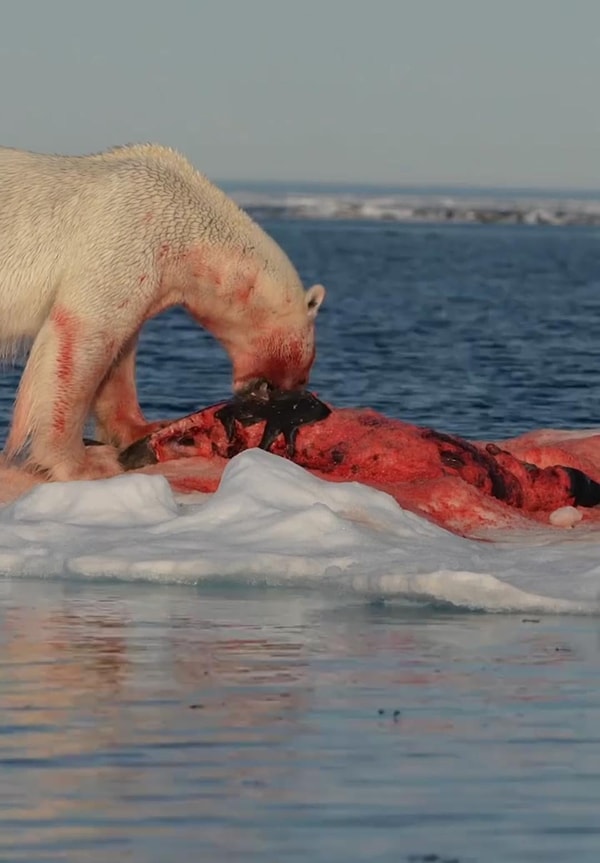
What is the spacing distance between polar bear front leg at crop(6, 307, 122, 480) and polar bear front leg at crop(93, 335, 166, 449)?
672mm

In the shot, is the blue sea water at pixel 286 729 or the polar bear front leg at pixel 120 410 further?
the polar bear front leg at pixel 120 410

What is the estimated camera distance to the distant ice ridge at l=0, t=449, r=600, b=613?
889 centimetres

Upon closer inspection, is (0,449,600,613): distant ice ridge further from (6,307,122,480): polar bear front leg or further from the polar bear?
the polar bear

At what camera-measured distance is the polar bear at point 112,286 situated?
11969 millimetres

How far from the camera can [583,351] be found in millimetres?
28078

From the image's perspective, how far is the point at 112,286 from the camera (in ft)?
39.3

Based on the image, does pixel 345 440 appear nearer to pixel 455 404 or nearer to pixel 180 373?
pixel 455 404

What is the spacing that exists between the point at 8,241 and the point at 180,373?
444 inches

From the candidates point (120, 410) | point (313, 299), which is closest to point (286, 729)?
point (120, 410)

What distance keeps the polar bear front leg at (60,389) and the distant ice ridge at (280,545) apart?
3.57 feet

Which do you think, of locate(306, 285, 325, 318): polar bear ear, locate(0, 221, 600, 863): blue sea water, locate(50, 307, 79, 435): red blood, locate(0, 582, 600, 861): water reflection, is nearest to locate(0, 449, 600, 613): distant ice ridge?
locate(0, 221, 600, 863): blue sea water

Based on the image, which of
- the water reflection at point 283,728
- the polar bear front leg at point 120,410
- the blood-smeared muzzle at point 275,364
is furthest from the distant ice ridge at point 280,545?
the blood-smeared muzzle at point 275,364

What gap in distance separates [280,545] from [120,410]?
339 centimetres

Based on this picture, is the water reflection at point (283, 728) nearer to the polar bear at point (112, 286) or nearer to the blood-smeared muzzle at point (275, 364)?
the polar bear at point (112, 286)
